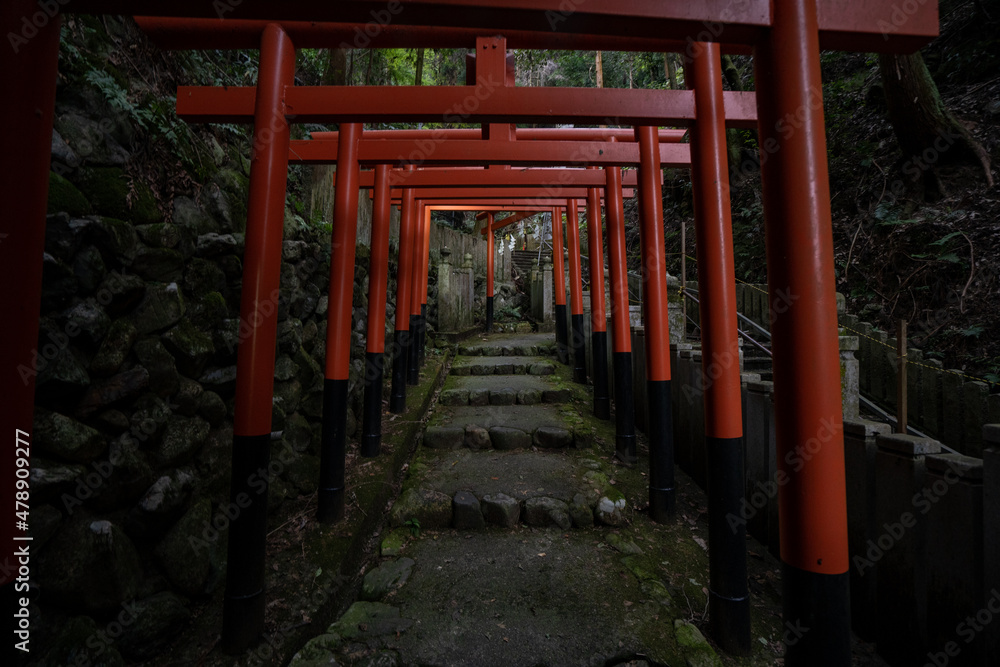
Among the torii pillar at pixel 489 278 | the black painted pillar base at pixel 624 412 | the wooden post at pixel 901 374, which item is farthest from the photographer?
the torii pillar at pixel 489 278

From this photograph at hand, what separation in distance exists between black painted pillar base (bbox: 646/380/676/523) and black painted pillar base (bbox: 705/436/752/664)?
106cm

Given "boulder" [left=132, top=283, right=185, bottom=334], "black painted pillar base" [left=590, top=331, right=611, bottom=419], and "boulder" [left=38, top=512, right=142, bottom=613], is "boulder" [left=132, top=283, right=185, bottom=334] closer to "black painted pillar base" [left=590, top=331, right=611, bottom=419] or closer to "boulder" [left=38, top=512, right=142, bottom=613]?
"boulder" [left=38, top=512, right=142, bottom=613]

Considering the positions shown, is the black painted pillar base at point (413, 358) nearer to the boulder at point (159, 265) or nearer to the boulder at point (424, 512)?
the boulder at point (424, 512)

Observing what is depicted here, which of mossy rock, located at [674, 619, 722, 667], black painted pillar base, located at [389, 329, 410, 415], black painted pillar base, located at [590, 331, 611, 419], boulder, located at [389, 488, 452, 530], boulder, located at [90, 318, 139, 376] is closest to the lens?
boulder, located at [90, 318, 139, 376]

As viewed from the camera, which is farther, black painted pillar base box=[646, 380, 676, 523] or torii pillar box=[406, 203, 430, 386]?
torii pillar box=[406, 203, 430, 386]

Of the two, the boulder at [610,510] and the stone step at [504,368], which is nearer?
the boulder at [610,510]

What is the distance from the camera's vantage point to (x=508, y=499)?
3443 millimetres

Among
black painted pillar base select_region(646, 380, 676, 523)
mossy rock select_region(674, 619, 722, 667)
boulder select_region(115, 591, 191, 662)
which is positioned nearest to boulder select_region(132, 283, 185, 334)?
boulder select_region(115, 591, 191, 662)

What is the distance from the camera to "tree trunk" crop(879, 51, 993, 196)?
6.87 metres

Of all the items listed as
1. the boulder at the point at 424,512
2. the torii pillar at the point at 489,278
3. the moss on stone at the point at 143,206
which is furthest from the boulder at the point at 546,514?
the torii pillar at the point at 489,278

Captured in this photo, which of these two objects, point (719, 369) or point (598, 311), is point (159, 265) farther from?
point (598, 311)

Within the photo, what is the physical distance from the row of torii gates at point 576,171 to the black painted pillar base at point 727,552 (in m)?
0.01

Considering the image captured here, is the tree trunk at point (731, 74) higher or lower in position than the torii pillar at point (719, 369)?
higher

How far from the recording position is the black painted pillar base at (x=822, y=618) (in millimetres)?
1377
